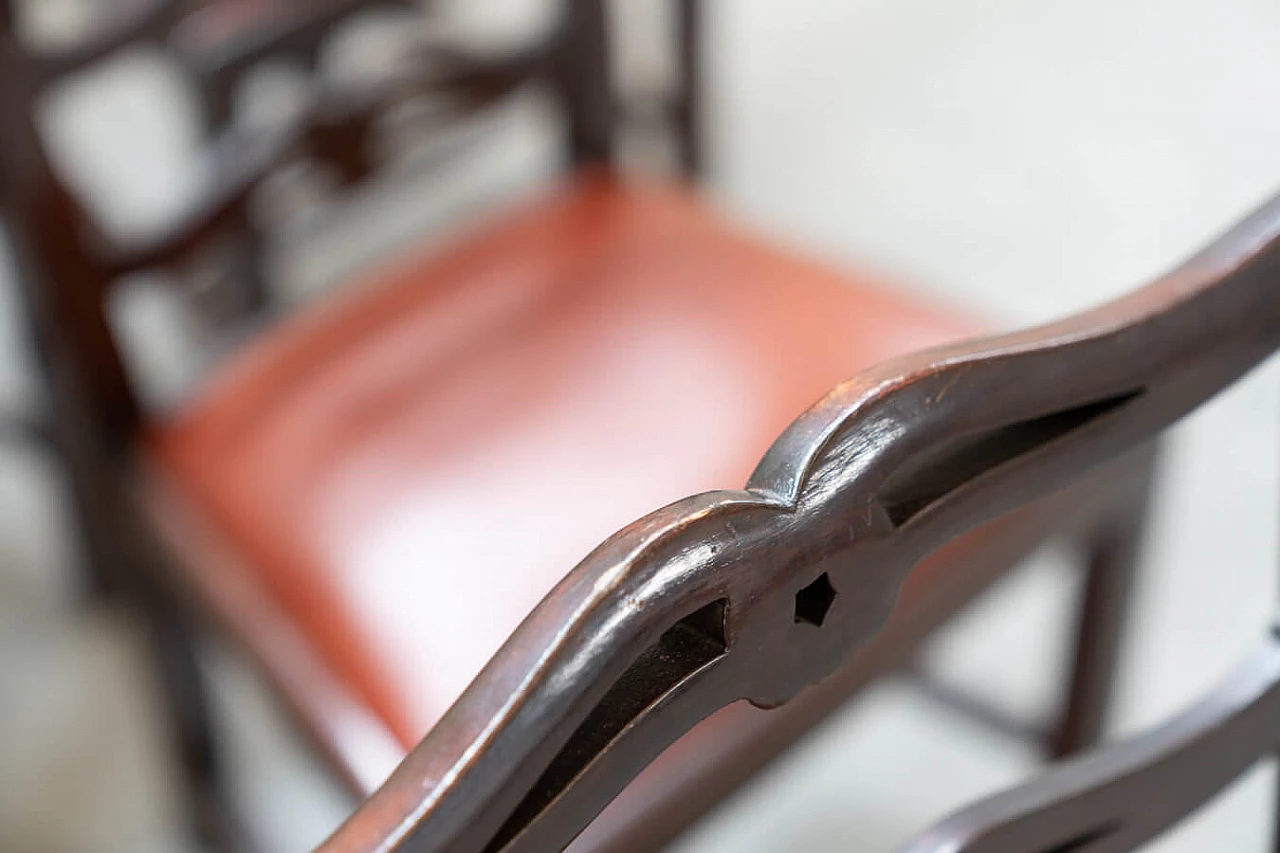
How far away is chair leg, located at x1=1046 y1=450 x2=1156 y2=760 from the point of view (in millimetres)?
823

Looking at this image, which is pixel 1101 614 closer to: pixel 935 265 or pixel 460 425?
pixel 460 425

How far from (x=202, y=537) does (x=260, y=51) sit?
1.94 feet

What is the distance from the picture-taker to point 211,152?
2.93ft

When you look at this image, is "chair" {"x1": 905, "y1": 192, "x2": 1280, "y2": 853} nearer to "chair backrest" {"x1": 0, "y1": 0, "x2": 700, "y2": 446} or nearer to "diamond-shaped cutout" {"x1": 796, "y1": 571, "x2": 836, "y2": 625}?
"diamond-shaped cutout" {"x1": 796, "y1": 571, "x2": 836, "y2": 625}

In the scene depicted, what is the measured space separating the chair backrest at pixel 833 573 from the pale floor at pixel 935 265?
1.40 ft

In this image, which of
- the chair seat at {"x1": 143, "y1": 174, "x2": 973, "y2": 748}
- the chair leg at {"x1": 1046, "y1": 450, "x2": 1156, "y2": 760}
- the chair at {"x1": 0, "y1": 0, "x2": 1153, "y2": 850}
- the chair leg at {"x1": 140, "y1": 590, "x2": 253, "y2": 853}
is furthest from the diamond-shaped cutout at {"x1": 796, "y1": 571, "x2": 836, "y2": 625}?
the chair leg at {"x1": 140, "y1": 590, "x2": 253, "y2": 853}

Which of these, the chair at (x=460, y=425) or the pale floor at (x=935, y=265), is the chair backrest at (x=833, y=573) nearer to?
the chair at (x=460, y=425)

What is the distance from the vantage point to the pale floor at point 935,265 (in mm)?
1140

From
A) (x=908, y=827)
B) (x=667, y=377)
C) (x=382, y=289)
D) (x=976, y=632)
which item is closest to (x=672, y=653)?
(x=667, y=377)

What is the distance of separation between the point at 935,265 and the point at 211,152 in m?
0.99

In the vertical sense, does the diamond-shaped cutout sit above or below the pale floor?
above

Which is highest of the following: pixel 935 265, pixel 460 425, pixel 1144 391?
pixel 1144 391

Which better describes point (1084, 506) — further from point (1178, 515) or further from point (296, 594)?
point (1178, 515)

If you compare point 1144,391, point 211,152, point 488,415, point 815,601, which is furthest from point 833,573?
point 211,152
